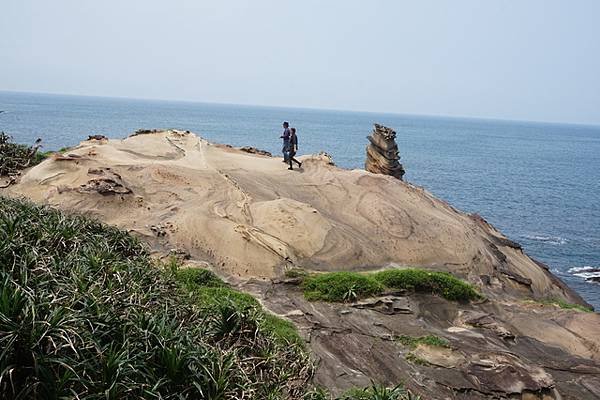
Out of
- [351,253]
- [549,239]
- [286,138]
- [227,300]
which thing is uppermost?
[286,138]

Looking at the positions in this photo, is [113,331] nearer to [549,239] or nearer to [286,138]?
[286,138]

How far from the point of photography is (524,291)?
58.1ft

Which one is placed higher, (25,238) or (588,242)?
(25,238)

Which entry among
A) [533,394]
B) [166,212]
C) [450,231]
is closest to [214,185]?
[166,212]

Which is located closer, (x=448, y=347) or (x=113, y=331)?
(x=113, y=331)

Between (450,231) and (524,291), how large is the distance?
2.86 meters

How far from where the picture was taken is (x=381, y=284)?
46.6ft

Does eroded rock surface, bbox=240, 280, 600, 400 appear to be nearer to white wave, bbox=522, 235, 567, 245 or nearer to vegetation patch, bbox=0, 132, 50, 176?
vegetation patch, bbox=0, 132, 50, 176

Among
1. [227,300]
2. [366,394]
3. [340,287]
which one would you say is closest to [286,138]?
[340,287]

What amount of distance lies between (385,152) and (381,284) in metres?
13.4

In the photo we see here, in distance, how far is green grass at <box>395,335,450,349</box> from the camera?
1166 cm

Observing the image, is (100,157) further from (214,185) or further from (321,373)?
(321,373)

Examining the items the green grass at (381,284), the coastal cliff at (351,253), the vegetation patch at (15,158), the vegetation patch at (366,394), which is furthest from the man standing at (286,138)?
the vegetation patch at (366,394)

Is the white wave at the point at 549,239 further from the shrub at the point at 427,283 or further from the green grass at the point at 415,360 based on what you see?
the green grass at the point at 415,360
